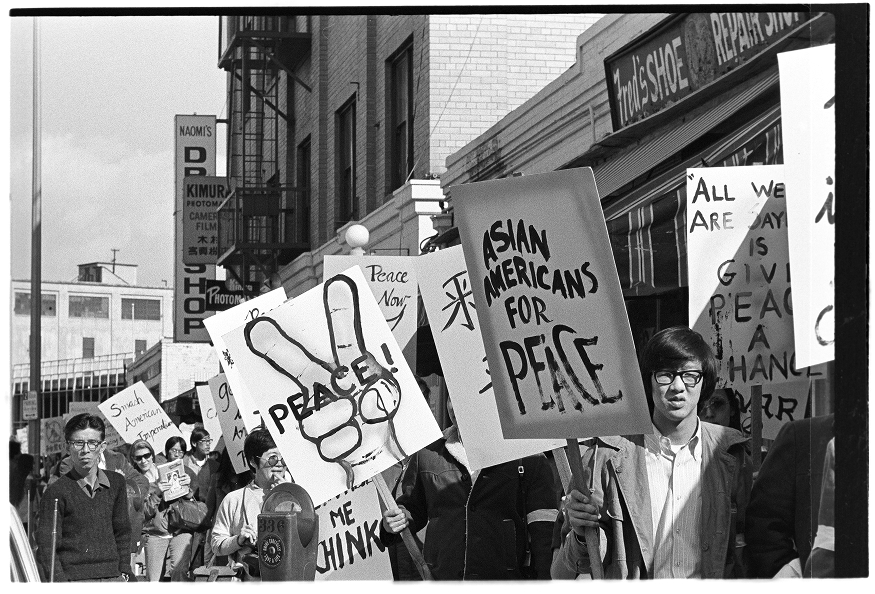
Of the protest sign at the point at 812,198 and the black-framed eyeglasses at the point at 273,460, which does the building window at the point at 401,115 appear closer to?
the black-framed eyeglasses at the point at 273,460

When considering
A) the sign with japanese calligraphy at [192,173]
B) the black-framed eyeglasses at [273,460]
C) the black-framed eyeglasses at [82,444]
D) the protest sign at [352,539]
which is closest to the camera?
the protest sign at [352,539]

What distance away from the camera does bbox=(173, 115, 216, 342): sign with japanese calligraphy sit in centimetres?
2895

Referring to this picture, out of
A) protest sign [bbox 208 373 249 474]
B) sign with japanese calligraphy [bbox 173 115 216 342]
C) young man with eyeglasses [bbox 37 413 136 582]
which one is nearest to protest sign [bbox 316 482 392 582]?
young man with eyeglasses [bbox 37 413 136 582]

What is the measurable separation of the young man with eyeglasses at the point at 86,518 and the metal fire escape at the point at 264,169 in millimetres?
14840

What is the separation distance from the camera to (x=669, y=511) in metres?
4.57

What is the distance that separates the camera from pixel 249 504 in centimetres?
699

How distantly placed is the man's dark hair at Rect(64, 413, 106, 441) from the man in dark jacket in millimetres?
2611

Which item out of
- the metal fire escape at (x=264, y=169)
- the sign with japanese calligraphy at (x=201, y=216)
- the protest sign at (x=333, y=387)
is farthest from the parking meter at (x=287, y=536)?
the sign with japanese calligraphy at (x=201, y=216)

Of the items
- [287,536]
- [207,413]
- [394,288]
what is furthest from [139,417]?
[287,536]

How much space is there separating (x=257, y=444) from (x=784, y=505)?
344 centimetres

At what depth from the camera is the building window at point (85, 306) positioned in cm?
6888

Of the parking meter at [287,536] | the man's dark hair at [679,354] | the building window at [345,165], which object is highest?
the building window at [345,165]

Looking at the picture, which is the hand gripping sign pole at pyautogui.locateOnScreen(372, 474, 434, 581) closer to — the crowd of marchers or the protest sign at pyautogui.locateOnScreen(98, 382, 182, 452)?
the crowd of marchers

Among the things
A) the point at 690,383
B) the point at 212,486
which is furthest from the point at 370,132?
the point at 690,383
